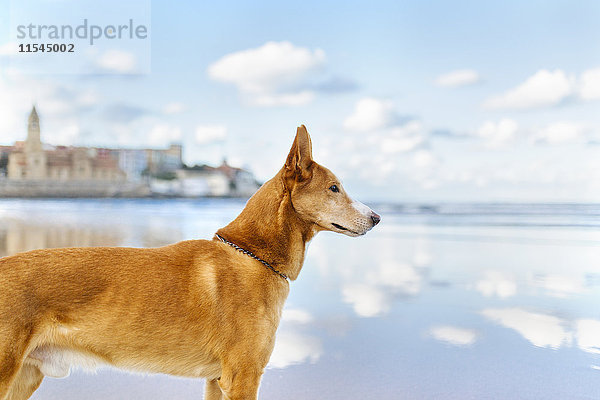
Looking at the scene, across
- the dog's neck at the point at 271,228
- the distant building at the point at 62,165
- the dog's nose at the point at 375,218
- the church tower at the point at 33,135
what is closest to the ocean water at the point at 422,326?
the dog's neck at the point at 271,228

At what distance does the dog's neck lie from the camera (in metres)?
2.79

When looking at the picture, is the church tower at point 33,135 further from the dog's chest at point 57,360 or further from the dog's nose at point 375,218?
the dog's nose at point 375,218

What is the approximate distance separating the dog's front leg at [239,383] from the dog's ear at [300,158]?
1015mm

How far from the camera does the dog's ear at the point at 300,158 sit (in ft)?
9.02

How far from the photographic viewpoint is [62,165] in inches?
1329

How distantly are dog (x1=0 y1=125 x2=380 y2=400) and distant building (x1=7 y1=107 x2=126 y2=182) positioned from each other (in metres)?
31.5

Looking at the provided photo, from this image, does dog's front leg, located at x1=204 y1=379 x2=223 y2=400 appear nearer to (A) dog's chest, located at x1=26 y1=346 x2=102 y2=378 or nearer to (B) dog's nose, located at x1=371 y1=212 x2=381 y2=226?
(A) dog's chest, located at x1=26 y1=346 x2=102 y2=378

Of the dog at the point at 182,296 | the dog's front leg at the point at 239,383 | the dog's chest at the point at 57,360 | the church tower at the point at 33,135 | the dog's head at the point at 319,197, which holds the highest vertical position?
the church tower at the point at 33,135

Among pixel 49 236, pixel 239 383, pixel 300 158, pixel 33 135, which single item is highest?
pixel 33 135

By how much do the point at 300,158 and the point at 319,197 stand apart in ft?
0.77

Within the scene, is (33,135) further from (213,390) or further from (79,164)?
(213,390)

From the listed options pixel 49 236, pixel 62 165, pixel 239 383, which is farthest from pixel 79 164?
pixel 239 383

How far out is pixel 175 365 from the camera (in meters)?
2.59

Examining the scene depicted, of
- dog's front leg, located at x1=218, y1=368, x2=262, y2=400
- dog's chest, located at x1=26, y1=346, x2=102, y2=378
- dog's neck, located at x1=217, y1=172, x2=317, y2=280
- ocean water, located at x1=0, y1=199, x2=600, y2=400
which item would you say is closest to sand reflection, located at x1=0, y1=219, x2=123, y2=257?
ocean water, located at x1=0, y1=199, x2=600, y2=400
